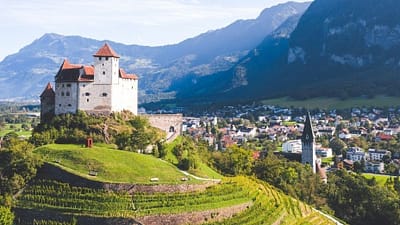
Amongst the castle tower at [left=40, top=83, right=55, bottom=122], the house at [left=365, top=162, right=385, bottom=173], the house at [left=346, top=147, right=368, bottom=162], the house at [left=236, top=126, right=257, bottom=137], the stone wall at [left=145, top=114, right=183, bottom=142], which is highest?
the castle tower at [left=40, top=83, right=55, bottom=122]

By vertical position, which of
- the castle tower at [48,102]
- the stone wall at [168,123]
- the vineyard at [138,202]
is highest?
the castle tower at [48,102]

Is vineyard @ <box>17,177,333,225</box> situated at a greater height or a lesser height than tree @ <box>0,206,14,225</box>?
greater

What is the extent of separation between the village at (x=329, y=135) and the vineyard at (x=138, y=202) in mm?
40627

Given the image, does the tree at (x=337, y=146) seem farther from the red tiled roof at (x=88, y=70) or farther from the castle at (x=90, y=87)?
the red tiled roof at (x=88, y=70)

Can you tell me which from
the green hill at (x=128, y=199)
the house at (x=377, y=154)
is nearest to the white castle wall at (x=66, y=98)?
the green hill at (x=128, y=199)

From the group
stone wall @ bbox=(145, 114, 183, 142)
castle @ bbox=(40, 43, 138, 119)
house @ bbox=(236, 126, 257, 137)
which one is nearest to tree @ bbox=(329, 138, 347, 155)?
house @ bbox=(236, 126, 257, 137)

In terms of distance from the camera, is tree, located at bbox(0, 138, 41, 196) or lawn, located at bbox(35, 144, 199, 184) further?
lawn, located at bbox(35, 144, 199, 184)

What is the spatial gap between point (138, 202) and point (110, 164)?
5.54 meters

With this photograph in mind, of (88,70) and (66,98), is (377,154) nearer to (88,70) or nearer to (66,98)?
Result: (88,70)

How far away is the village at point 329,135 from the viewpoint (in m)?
111

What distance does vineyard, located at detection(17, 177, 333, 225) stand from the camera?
143ft

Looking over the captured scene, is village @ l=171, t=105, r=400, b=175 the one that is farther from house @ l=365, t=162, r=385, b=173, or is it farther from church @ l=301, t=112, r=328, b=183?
church @ l=301, t=112, r=328, b=183

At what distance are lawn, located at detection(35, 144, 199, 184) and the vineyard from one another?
172 centimetres

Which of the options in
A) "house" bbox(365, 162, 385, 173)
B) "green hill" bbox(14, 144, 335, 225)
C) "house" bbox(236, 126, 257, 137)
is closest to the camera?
"green hill" bbox(14, 144, 335, 225)
